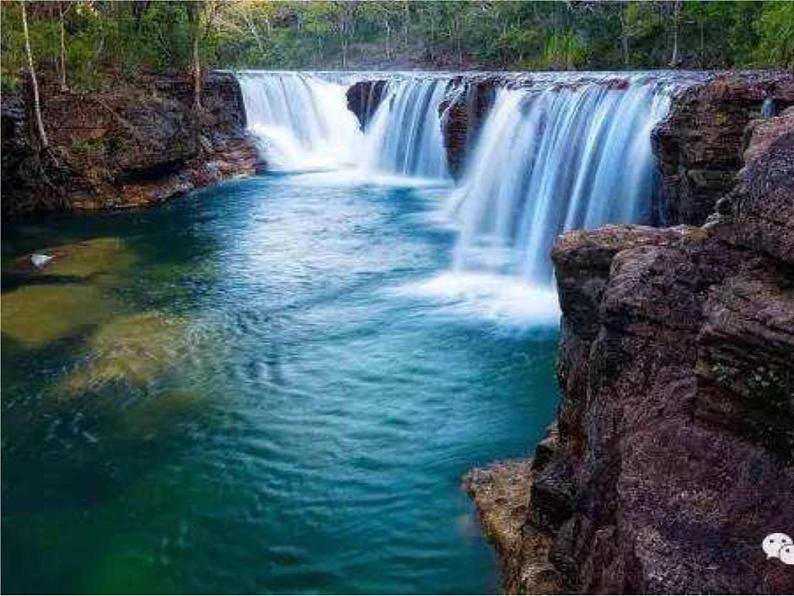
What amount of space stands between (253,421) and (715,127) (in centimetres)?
772

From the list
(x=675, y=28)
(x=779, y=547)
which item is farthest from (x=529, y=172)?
(x=675, y=28)

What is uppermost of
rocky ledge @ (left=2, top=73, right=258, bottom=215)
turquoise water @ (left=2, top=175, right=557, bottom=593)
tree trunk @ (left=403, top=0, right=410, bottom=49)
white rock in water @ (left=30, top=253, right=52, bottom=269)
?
tree trunk @ (left=403, top=0, right=410, bottom=49)

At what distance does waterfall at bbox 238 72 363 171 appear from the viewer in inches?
1271

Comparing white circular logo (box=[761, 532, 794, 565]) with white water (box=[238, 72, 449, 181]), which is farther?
white water (box=[238, 72, 449, 181])

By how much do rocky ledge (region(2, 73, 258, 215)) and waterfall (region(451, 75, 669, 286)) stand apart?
9.15 m

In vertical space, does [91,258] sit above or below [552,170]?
below

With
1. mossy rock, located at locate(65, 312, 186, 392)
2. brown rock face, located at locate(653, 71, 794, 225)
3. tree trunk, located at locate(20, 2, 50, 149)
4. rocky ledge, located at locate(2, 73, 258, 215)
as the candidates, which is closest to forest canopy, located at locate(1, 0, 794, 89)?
tree trunk, located at locate(20, 2, 50, 149)

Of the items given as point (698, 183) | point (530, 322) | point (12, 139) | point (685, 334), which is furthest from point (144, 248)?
point (685, 334)

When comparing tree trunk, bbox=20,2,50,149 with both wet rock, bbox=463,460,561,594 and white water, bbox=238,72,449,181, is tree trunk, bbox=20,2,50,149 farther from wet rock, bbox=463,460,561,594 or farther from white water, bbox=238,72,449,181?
wet rock, bbox=463,460,561,594

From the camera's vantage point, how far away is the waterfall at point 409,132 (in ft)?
86.8

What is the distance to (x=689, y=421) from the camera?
Answer: 5047mm

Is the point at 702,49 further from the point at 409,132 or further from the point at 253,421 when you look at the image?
the point at 253,421

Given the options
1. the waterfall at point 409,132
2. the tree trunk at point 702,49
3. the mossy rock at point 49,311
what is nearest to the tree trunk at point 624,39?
the tree trunk at point 702,49

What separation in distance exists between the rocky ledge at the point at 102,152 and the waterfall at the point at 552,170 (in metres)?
9.15
